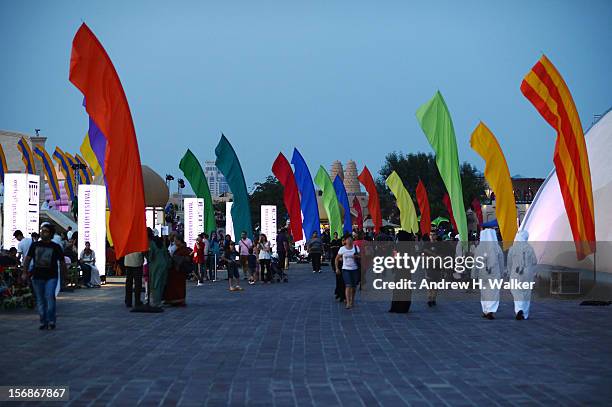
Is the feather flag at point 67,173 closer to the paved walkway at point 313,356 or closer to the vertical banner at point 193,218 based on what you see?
the vertical banner at point 193,218

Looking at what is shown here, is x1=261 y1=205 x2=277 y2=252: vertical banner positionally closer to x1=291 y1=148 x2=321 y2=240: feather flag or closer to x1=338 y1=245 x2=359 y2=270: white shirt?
x1=291 y1=148 x2=321 y2=240: feather flag

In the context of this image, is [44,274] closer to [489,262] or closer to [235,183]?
[489,262]

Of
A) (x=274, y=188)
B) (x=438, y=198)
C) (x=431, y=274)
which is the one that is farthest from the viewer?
(x=274, y=188)

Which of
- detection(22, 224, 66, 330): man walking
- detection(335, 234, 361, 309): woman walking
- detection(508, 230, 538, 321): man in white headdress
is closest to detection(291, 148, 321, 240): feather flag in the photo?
detection(335, 234, 361, 309): woman walking

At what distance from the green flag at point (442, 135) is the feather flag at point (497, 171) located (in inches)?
197

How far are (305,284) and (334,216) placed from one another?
17.7 m

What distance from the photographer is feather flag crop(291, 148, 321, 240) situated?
146ft

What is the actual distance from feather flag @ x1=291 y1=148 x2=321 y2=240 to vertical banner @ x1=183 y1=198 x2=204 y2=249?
9.13 m

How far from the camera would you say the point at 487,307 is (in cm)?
1745

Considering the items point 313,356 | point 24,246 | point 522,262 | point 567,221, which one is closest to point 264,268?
point 567,221

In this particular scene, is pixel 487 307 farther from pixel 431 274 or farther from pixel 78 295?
pixel 78 295

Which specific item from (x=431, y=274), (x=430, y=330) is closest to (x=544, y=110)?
(x=431, y=274)

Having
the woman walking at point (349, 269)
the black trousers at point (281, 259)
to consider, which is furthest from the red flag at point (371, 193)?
the woman walking at point (349, 269)

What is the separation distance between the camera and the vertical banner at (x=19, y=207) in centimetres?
2525
